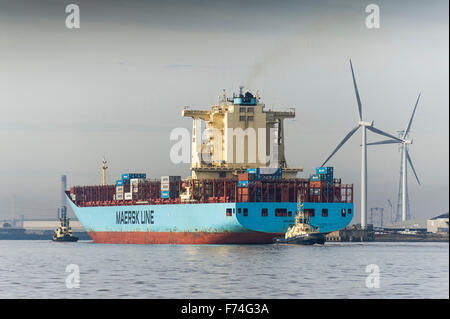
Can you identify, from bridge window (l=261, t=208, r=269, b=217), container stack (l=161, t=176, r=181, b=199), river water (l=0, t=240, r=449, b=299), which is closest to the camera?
river water (l=0, t=240, r=449, b=299)

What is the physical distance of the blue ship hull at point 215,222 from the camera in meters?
104

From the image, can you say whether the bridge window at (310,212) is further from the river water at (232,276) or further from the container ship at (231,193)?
the river water at (232,276)

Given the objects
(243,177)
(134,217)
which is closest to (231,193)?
(243,177)

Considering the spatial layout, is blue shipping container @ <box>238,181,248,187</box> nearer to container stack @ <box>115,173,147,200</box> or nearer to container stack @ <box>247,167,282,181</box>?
container stack @ <box>247,167,282,181</box>

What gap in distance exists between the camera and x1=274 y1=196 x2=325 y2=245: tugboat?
9950 cm

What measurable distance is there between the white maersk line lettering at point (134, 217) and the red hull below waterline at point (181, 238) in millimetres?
1699

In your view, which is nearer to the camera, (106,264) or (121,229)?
(106,264)

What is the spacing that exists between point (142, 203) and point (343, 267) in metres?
62.7

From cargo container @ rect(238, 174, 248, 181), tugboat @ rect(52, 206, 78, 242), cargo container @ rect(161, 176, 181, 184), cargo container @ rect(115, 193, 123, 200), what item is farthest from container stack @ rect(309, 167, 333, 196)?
tugboat @ rect(52, 206, 78, 242)

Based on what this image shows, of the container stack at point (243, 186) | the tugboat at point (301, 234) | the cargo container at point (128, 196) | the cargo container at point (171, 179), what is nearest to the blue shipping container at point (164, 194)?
the cargo container at point (171, 179)

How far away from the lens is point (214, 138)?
388ft

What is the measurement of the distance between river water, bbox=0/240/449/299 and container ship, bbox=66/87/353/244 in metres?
19.5
